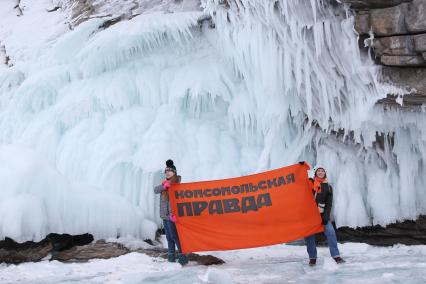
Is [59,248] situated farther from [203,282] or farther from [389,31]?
[389,31]

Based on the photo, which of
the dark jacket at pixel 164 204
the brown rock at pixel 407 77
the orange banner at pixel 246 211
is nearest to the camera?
the orange banner at pixel 246 211

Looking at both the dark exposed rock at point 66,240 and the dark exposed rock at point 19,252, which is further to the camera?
the dark exposed rock at point 66,240

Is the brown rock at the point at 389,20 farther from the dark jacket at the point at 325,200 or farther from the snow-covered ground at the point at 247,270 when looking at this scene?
the snow-covered ground at the point at 247,270

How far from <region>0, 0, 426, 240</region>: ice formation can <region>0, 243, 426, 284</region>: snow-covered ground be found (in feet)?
3.00

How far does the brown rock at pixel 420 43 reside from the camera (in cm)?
651

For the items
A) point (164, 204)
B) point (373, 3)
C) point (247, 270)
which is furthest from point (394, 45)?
point (164, 204)

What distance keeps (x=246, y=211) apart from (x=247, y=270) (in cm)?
93

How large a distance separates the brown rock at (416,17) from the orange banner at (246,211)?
249cm

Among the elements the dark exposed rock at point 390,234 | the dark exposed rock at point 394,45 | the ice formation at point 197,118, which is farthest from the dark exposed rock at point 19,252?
the dark exposed rock at point 394,45

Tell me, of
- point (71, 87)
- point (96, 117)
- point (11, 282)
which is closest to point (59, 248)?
point (11, 282)

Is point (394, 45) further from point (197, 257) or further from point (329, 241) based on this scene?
point (197, 257)

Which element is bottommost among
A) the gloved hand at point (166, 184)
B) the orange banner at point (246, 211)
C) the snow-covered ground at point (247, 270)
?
the snow-covered ground at point (247, 270)

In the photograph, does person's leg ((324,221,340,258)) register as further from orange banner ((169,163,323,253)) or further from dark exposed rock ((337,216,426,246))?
dark exposed rock ((337,216,426,246))

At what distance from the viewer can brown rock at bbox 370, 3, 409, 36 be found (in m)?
6.66
